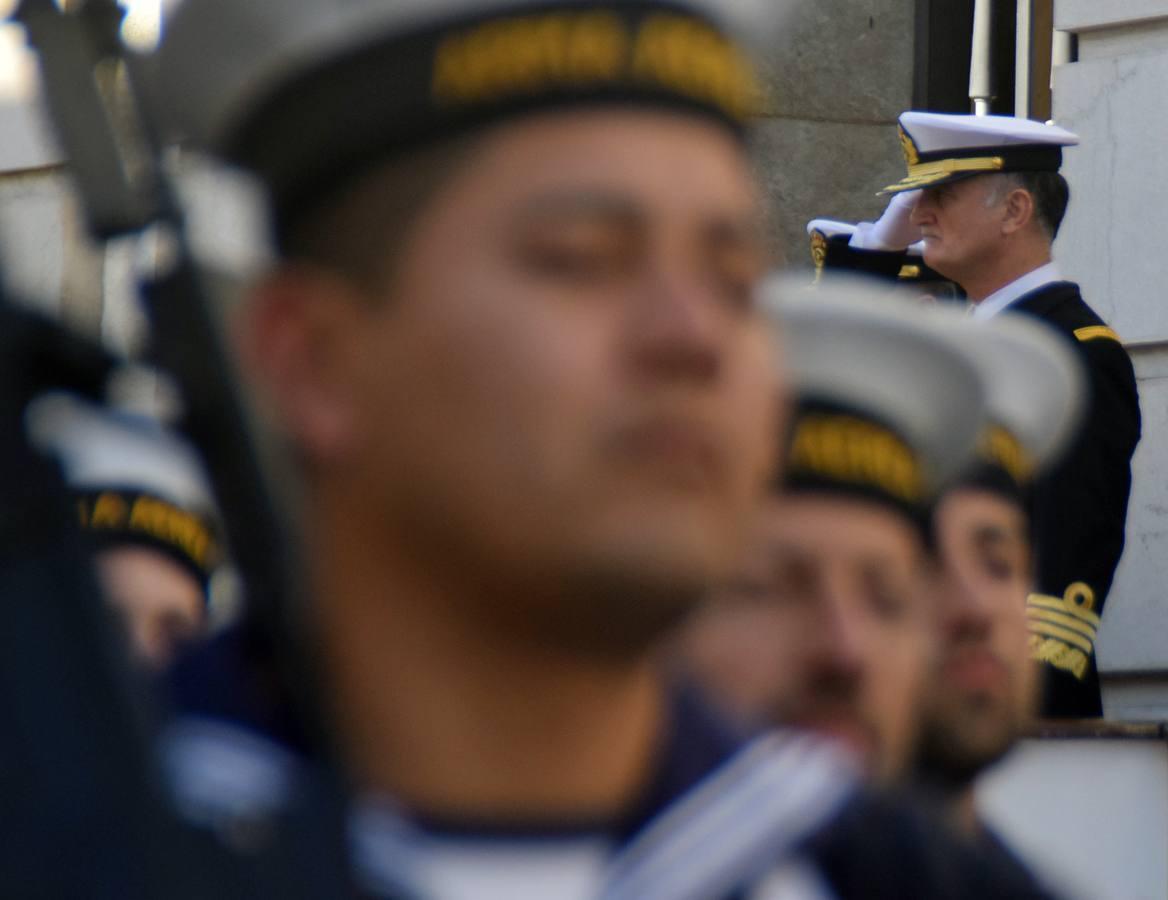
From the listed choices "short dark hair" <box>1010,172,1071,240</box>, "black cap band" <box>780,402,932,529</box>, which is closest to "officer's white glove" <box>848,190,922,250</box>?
"short dark hair" <box>1010,172,1071,240</box>

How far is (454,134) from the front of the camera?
1698 mm

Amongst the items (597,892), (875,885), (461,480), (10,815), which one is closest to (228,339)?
(461,480)

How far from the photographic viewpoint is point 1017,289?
656cm

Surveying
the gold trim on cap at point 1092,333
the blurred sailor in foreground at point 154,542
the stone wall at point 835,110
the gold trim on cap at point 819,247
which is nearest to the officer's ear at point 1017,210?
the gold trim on cap at point 1092,333

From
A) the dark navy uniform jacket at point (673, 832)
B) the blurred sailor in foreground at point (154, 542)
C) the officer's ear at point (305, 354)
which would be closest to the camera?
the dark navy uniform jacket at point (673, 832)

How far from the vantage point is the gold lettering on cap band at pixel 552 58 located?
169cm

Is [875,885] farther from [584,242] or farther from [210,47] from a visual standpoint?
[210,47]

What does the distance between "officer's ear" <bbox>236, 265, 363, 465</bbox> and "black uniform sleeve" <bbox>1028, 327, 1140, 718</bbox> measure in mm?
4538

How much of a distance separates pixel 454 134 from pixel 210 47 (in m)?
0.19

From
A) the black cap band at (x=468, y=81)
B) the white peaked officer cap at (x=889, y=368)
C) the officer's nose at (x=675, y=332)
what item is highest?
the black cap band at (x=468, y=81)

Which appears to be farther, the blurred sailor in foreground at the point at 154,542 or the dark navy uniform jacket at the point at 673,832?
the blurred sailor in foreground at the point at 154,542

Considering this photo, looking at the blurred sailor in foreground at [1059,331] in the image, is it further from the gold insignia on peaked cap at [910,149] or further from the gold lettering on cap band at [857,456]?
the gold lettering on cap band at [857,456]

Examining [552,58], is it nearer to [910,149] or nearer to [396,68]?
[396,68]

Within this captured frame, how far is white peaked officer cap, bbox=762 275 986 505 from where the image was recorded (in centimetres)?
266
